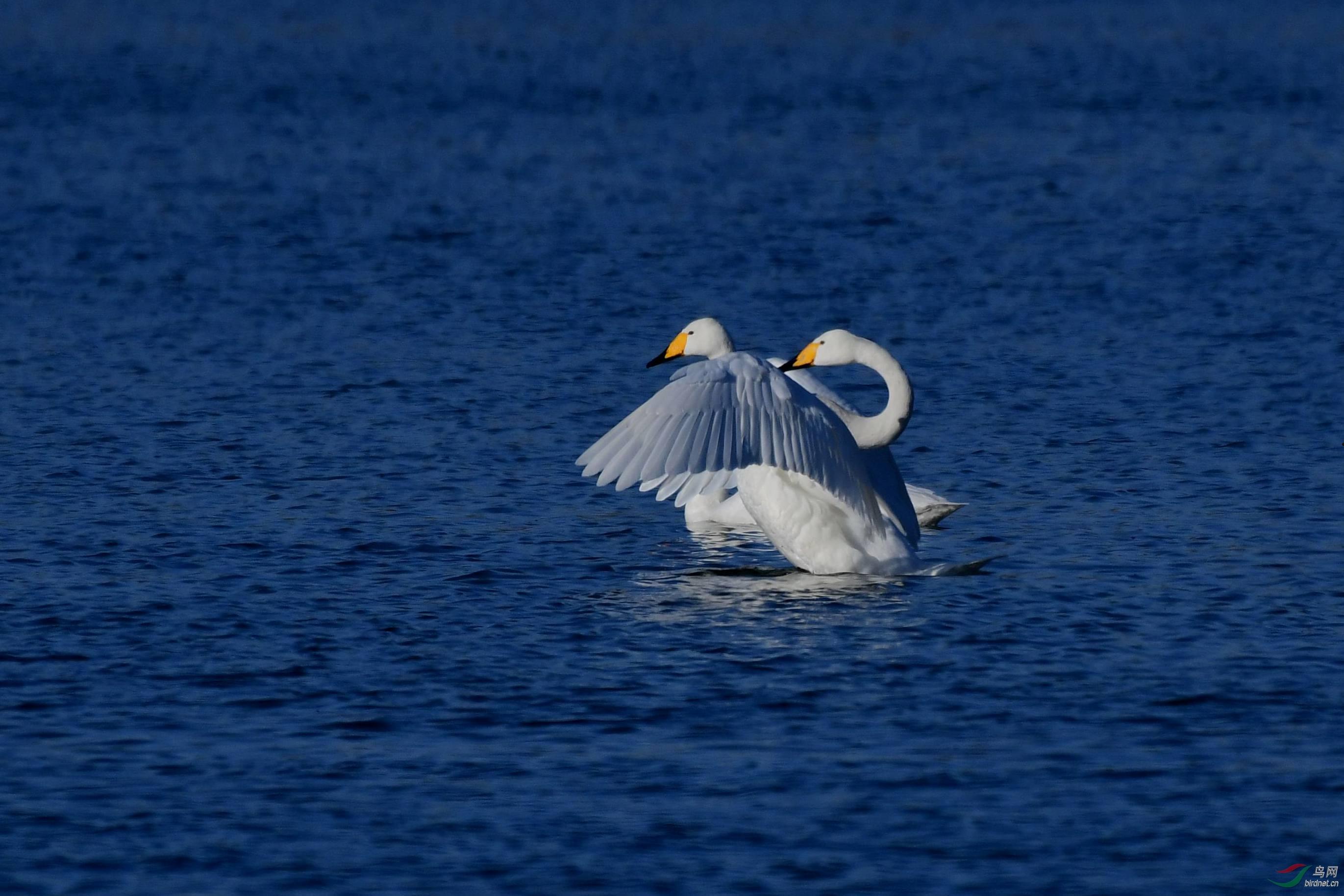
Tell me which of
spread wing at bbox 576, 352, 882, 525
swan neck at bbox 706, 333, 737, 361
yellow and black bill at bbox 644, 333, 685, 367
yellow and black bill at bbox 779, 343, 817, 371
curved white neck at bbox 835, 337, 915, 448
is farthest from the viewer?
yellow and black bill at bbox 644, 333, 685, 367

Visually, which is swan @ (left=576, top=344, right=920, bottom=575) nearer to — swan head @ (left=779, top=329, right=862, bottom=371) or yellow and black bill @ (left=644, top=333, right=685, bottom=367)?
swan head @ (left=779, top=329, right=862, bottom=371)

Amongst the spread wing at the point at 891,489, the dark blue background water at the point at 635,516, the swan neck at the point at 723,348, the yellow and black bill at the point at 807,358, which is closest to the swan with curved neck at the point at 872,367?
the yellow and black bill at the point at 807,358

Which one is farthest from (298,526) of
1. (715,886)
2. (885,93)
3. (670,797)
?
(885,93)

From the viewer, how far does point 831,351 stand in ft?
44.1

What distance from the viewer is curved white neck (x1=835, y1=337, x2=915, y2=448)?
13055mm

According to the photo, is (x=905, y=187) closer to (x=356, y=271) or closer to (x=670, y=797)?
(x=356, y=271)

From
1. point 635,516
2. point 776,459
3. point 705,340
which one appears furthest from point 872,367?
point 705,340

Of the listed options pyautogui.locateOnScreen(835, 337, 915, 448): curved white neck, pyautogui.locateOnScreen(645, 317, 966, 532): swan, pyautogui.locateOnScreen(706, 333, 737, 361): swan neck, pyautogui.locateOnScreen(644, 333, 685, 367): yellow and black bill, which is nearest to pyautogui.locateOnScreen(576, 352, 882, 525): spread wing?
pyautogui.locateOnScreen(835, 337, 915, 448): curved white neck

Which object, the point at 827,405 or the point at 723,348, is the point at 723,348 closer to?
the point at 723,348

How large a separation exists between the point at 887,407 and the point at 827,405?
0.43 meters

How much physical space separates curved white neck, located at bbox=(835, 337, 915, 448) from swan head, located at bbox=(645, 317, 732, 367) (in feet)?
7.67

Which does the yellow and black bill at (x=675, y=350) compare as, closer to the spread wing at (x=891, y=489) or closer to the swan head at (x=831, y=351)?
the swan head at (x=831, y=351)

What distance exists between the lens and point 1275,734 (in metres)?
9.73

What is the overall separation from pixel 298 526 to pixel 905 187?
16487 mm
